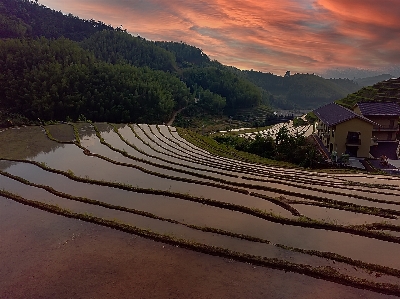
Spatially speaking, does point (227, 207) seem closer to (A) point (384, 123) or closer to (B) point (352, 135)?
(B) point (352, 135)

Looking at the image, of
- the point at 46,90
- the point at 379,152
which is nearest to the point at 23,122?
the point at 46,90

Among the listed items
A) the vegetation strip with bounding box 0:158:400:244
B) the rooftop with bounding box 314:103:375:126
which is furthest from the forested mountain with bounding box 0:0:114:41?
the vegetation strip with bounding box 0:158:400:244

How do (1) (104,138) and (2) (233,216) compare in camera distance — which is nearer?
(2) (233,216)

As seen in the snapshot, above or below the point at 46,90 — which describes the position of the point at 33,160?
below

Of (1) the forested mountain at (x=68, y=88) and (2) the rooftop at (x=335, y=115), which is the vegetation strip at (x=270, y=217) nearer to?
(2) the rooftop at (x=335, y=115)

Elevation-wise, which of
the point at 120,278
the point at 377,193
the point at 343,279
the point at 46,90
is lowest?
the point at 120,278

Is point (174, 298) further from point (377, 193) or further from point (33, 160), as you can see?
point (33, 160)

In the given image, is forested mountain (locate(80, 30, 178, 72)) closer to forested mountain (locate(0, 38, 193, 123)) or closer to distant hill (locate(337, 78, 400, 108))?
forested mountain (locate(0, 38, 193, 123))
